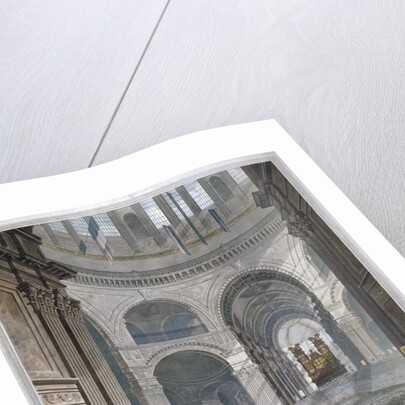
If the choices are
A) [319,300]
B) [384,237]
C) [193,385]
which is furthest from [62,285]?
[384,237]

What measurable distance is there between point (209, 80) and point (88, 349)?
0.55 m

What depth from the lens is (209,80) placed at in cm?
111

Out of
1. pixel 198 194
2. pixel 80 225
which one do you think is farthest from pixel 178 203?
pixel 80 225

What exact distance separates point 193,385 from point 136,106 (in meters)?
0.53

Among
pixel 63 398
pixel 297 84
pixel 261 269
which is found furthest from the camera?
pixel 297 84

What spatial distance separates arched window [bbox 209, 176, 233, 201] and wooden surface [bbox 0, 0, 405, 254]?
0.17 meters

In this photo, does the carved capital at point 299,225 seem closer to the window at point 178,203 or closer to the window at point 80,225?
the window at point 178,203

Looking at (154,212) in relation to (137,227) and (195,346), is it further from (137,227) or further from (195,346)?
(195,346)

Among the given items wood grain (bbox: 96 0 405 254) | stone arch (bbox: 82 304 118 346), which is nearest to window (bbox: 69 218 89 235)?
stone arch (bbox: 82 304 118 346)

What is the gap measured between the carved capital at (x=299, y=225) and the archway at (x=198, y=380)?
0.66ft

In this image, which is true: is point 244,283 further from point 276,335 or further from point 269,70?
point 269,70

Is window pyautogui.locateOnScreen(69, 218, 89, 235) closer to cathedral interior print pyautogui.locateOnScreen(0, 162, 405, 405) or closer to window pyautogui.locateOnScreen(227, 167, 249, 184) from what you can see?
cathedral interior print pyautogui.locateOnScreen(0, 162, 405, 405)

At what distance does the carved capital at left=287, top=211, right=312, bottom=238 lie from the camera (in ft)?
2.74

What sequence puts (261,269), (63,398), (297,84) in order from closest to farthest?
(63,398), (261,269), (297,84)
